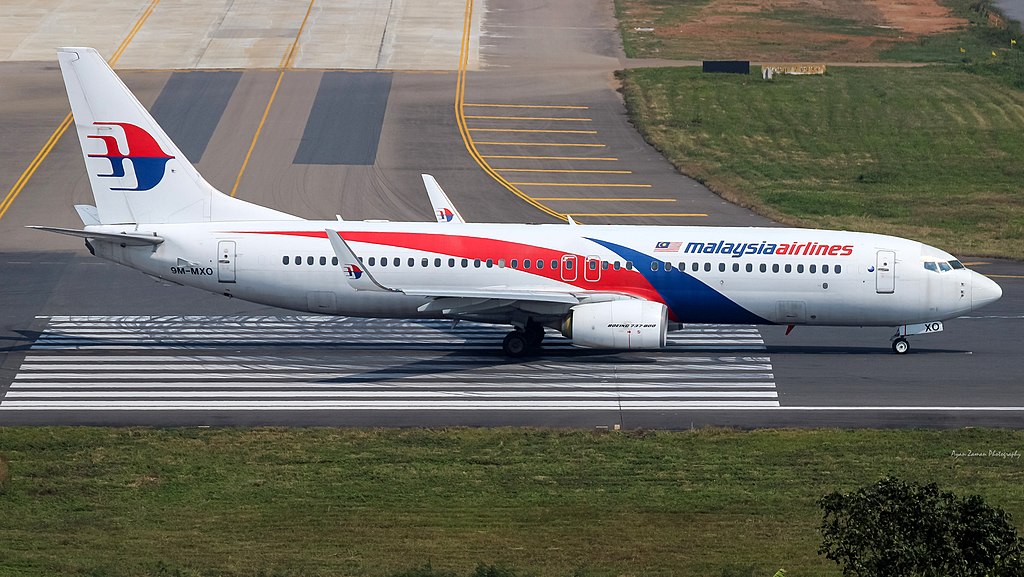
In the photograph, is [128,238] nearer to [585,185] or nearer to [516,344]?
[516,344]

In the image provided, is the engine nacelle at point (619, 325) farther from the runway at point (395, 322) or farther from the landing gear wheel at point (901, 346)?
the landing gear wheel at point (901, 346)

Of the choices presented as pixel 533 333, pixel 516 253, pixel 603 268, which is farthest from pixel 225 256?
pixel 603 268

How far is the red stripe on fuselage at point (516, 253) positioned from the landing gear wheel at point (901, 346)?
7.53 m

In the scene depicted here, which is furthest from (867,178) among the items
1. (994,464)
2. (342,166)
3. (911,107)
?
(994,464)

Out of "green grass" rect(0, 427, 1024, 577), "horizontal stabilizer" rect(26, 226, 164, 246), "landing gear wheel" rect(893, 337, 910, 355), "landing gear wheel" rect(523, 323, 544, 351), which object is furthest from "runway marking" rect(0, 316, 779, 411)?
"landing gear wheel" rect(893, 337, 910, 355)

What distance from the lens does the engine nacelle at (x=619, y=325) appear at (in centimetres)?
4244

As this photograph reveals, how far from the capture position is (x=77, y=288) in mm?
52375

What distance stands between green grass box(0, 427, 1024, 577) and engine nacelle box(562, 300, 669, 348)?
5.87m

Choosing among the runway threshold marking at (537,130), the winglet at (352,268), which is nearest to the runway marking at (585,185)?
the runway threshold marking at (537,130)

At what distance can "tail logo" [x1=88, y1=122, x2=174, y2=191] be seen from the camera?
1775 inches

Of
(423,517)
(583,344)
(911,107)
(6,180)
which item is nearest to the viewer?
(423,517)

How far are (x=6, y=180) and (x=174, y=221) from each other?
2451 cm

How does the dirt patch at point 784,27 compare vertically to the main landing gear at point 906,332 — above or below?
above

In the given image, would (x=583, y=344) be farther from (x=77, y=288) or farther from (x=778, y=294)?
(x=77, y=288)
